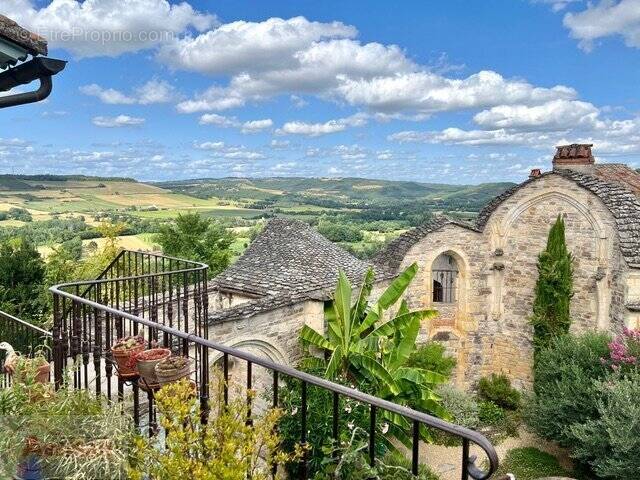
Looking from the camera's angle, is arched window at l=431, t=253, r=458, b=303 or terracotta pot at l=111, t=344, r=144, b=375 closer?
terracotta pot at l=111, t=344, r=144, b=375

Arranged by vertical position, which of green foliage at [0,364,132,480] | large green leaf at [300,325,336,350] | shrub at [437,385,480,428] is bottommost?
shrub at [437,385,480,428]

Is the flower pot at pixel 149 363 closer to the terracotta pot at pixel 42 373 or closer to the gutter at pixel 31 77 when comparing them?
the terracotta pot at pixel 42 373

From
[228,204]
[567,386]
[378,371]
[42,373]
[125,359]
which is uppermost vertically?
[228,204]

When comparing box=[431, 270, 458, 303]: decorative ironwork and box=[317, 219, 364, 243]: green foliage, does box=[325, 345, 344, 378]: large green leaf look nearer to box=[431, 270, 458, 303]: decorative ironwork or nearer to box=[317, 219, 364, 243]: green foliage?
box=[431, 270, 458, 303]: decorative ironwork

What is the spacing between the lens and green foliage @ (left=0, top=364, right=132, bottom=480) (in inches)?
104

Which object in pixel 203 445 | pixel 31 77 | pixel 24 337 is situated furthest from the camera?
pixel 24 337

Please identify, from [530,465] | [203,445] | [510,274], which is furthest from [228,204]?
[203,445]

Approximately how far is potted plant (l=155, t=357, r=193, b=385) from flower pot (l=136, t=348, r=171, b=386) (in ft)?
0.25

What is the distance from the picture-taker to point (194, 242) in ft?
103

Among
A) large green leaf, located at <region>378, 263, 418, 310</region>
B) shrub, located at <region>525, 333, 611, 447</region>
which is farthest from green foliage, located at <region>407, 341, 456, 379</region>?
large green leaf, located at <region>378, 263, 418, 310</region>

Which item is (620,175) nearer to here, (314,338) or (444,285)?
(444,285)

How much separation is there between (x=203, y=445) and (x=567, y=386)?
1481cm

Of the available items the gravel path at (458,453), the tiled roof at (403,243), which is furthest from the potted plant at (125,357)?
the tiled roof at (403,243)

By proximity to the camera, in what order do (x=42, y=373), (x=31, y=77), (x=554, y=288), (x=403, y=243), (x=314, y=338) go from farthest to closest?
(x=403, y=243)
(x=554, y=288)
(x=314, y=338)
(x=31, y=77)
(x=42, y=373)
